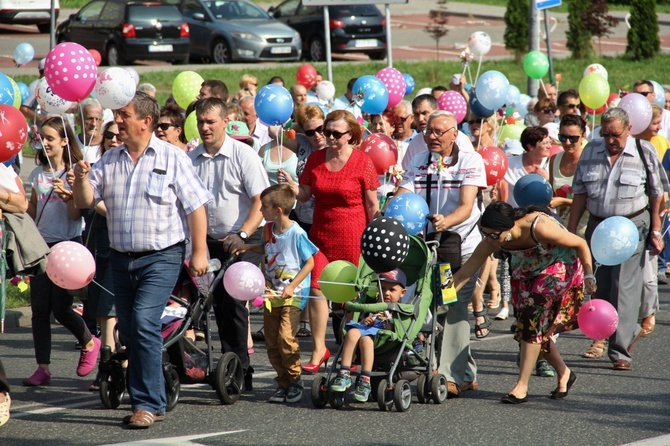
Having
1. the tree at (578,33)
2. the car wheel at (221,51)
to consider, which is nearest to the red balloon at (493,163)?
the car wheel at (221,51)

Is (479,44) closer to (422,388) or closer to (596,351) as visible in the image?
(596,351)

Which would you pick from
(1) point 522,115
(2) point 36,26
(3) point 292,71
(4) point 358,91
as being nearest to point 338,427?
(4) point 358,91

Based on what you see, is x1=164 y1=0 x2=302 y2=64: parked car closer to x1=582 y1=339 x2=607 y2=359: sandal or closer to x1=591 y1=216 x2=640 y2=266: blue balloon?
x1=582 y1=339 x2=607 y2=359: sandal

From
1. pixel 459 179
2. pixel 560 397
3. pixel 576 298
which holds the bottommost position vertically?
pixel 560 397

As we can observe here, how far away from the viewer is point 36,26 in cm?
3306

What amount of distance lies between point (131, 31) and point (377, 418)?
742 inches

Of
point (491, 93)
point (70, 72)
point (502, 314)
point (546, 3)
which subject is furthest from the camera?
point (546, 3)

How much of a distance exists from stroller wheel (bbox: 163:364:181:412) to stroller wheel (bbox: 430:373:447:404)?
68.4 inches

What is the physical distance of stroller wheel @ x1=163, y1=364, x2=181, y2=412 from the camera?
7.43 meters

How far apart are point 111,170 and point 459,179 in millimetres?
2497

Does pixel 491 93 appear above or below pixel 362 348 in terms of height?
above

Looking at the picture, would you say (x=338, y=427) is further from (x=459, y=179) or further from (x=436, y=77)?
(x=436, y=77)

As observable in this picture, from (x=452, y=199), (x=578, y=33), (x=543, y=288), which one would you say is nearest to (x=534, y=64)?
(x=452, y=199)

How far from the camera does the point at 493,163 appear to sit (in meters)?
10.1
